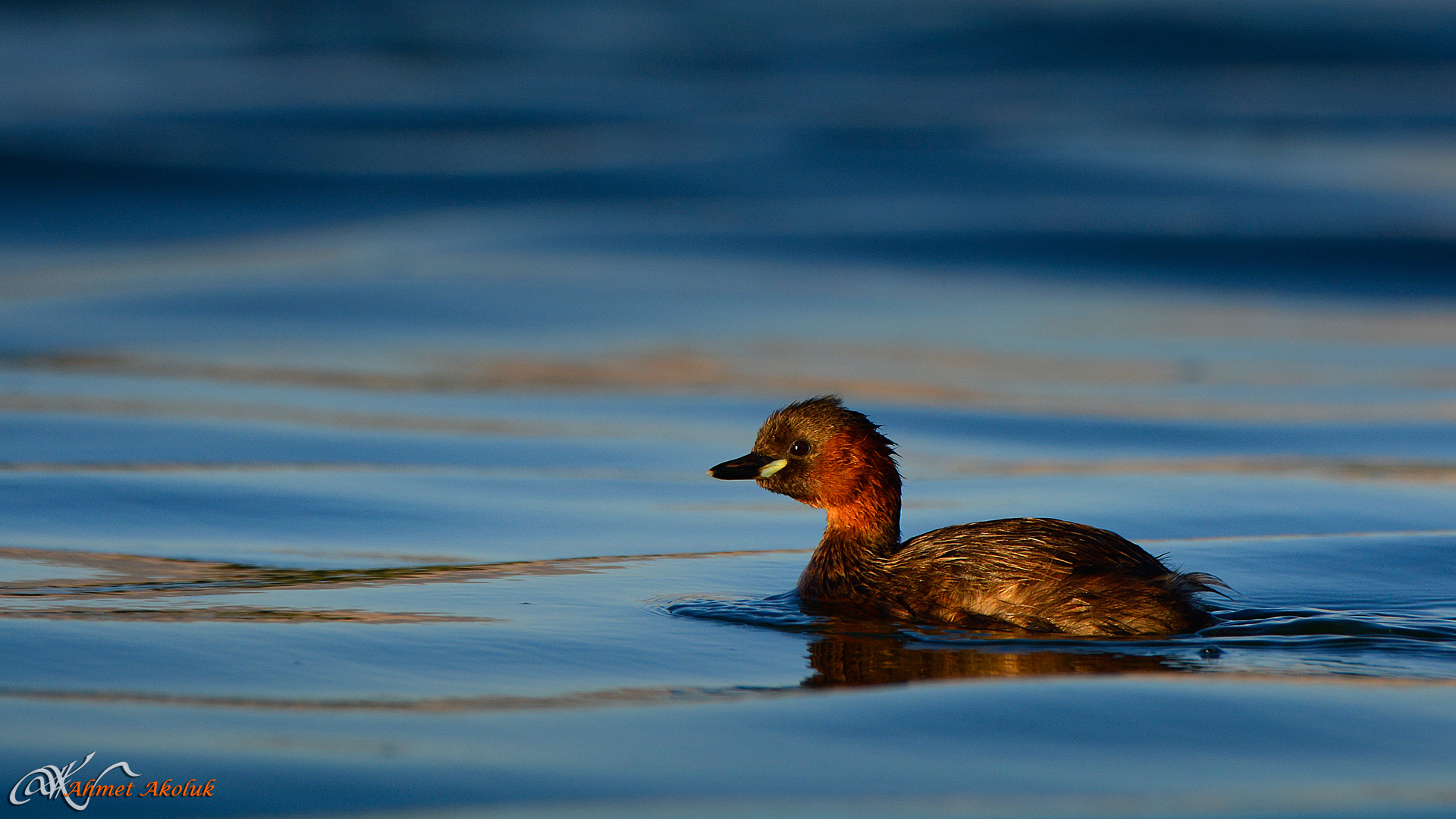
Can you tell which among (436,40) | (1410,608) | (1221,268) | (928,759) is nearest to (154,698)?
(928,759)

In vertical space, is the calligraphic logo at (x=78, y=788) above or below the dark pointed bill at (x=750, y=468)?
below

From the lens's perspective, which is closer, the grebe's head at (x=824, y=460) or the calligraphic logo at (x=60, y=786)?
the calligraphic logo at (x=60, y=786)

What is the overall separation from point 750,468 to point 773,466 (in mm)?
102

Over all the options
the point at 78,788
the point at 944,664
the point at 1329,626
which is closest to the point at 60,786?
the point at 78,788

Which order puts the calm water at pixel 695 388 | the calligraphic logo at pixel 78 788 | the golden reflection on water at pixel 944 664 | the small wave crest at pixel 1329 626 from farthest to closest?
the small wave crest at pixel 1329 626
the golden reflection on water at pixel 944 664
the calm water at pixel 695 388
the calligraphic logo at pixel 78 788

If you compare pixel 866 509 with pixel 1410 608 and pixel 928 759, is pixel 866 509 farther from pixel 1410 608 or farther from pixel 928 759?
pixel 928 759

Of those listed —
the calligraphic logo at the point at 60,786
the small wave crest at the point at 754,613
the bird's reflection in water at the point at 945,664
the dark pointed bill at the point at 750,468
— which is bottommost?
the calligraphic logo at the point at 60,786

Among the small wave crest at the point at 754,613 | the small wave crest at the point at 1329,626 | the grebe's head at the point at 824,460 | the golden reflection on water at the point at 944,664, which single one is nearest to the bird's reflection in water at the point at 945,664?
the golden reflection on water at the point at 944,664

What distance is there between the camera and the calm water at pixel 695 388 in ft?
15.1

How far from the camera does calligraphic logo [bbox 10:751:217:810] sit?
13.7 feet

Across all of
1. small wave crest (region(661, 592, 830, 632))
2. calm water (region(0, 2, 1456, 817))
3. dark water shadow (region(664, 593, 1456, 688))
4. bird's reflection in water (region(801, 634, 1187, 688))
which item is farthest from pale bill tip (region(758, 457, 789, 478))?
bird's reflection in water (region(801, 634, 1187, 688))

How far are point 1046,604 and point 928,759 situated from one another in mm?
1564

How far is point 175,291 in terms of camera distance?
52.5ft

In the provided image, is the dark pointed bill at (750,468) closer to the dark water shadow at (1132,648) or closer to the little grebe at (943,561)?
the little grebe at (943,561)
